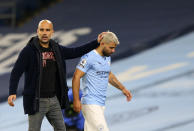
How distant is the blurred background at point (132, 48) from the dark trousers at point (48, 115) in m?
1.37

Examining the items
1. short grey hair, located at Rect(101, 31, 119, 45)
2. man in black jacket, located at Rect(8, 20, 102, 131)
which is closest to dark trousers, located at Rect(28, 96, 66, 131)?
man in black jacket, located at Rect(8, 20, 102, 131)

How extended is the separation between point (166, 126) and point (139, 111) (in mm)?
893

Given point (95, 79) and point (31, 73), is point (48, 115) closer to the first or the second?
point (31, 73)

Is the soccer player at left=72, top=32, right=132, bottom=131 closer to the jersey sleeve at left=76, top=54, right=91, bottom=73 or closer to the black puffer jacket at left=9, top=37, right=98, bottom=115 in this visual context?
the jersey sleeve at left=76, top=54, right=91, bottom=73

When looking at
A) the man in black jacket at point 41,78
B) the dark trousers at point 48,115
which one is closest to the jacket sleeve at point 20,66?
the man in black jacket at point 41,78

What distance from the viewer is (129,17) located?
13.8m

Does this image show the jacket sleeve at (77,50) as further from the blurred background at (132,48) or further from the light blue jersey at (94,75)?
the blurred background at (132,48)

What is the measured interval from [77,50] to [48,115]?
71 cm

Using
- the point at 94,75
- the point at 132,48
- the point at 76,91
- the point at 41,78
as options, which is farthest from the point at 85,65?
the point at 132,48

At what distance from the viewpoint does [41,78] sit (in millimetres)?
5223

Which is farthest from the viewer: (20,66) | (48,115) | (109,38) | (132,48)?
(132,48)

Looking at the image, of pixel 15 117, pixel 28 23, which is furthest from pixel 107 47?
pixel 28 23

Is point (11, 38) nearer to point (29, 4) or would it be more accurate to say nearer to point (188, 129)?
point (29, 4)

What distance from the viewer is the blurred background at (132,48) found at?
9.14 metres
